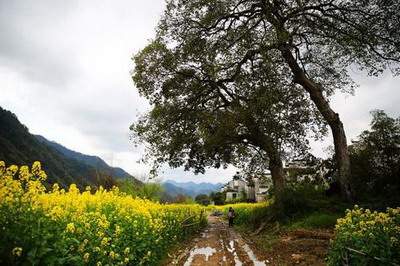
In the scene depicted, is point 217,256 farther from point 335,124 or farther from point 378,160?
point 378,160

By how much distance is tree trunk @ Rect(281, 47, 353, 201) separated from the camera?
76.8 feet

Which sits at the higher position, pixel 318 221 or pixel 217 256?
pixel 318 221

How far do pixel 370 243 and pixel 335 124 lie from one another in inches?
→ 643

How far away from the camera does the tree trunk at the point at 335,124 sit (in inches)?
922

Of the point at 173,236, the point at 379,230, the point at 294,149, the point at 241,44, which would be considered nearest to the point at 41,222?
the point at 379,230

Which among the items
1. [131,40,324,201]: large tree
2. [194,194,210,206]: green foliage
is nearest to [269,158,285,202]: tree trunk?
[131,40,324,201]: large tree

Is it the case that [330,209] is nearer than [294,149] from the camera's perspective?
Yes

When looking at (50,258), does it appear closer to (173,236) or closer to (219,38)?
(173,236)

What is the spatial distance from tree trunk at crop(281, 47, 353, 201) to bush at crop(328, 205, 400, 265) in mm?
13772

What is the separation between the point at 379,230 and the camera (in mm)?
8469

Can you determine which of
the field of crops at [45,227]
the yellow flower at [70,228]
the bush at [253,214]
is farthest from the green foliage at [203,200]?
the yellow flower at [70,228]

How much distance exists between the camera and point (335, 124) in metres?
23.9

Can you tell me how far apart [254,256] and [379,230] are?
9.25 meters

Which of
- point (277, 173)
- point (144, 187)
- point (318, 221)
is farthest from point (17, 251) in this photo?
point (144, 187)
